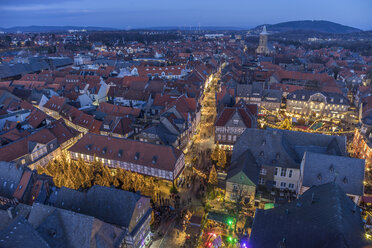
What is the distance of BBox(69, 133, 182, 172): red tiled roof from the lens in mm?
44625

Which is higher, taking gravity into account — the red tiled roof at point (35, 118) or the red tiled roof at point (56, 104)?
the red tiled roof at point (56, 104)

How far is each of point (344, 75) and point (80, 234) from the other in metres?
148

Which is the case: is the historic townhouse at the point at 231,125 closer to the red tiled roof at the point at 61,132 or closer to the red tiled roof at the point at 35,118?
the red tiled roof at the point at 61,132

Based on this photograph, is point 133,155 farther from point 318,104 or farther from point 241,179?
point 318,104

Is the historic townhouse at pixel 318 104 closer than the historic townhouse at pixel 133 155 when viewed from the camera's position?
No

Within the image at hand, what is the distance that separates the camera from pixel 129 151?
4706cm

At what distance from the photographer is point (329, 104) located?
8006 cm

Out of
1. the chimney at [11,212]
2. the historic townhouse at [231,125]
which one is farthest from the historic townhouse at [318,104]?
the chimney at [11,212]

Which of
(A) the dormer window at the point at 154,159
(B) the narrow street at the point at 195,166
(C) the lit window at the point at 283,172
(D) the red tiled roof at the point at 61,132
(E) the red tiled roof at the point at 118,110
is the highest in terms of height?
(E) the red tiled roof at the point at 118,110

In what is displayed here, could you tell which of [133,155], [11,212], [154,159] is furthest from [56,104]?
[11,212]

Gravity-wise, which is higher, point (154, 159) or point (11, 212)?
point (11, 212)

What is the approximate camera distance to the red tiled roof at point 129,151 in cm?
4462

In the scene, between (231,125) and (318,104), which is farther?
(318,104)

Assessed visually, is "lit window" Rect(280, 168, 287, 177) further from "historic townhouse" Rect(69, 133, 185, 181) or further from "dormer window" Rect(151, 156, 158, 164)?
"dormer window" Rect(151, 156, 158, 164)
